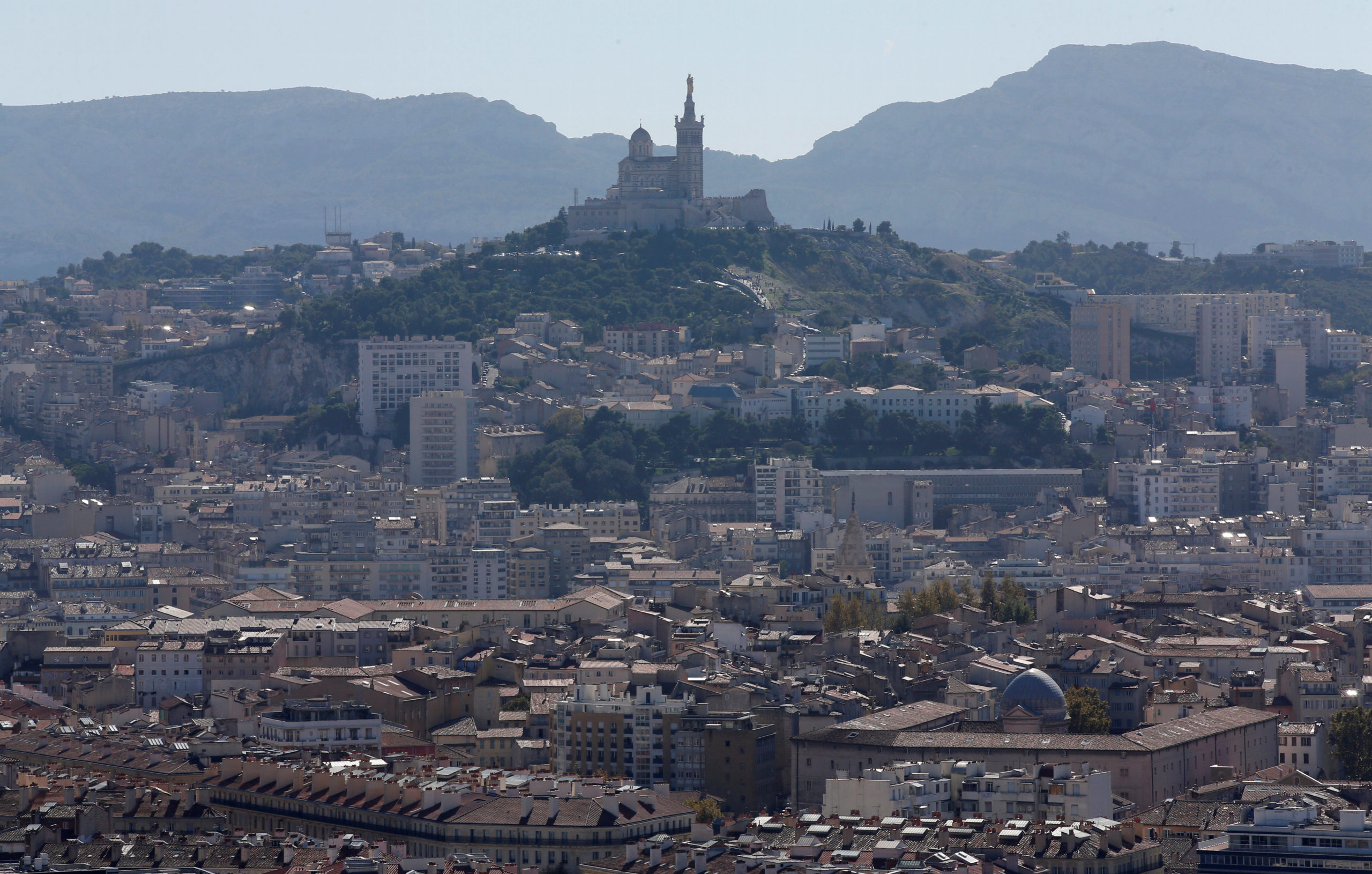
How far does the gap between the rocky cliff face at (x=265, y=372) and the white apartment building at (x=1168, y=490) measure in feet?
108

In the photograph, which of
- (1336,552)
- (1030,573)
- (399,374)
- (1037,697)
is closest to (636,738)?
(1037,697)

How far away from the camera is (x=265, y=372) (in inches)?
4838

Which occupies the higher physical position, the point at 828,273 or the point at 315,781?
the point at 828,273

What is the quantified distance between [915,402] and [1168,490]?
13.0 meters

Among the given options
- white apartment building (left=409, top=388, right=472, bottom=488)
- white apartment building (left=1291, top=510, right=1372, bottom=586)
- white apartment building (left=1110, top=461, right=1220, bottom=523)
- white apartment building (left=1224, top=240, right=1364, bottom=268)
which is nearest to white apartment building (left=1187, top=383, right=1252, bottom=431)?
white apartment building (left=1110, top=461, right=1220, bottom=523)

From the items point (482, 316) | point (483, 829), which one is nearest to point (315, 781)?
point (483, 829)

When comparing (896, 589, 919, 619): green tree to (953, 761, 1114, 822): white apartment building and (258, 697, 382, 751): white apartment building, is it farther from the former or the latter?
(953, 761, 1114, 822): white apartment building

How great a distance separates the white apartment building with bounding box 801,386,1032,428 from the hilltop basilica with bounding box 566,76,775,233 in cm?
2466

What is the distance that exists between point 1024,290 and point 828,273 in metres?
10.8

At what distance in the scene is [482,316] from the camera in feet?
412

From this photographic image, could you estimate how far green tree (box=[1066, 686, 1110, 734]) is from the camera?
55438 millimetres

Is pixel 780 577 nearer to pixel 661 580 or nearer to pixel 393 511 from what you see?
pixel 661 580

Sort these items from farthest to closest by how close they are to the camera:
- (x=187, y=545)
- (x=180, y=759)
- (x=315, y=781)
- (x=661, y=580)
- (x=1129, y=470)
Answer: (x=1129, y=470) < (x=187, y=545) < (x=661, y=580) < (x=180, y=759) < (x=315, y=781)

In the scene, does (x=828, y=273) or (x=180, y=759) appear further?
(x=828, y=273)
